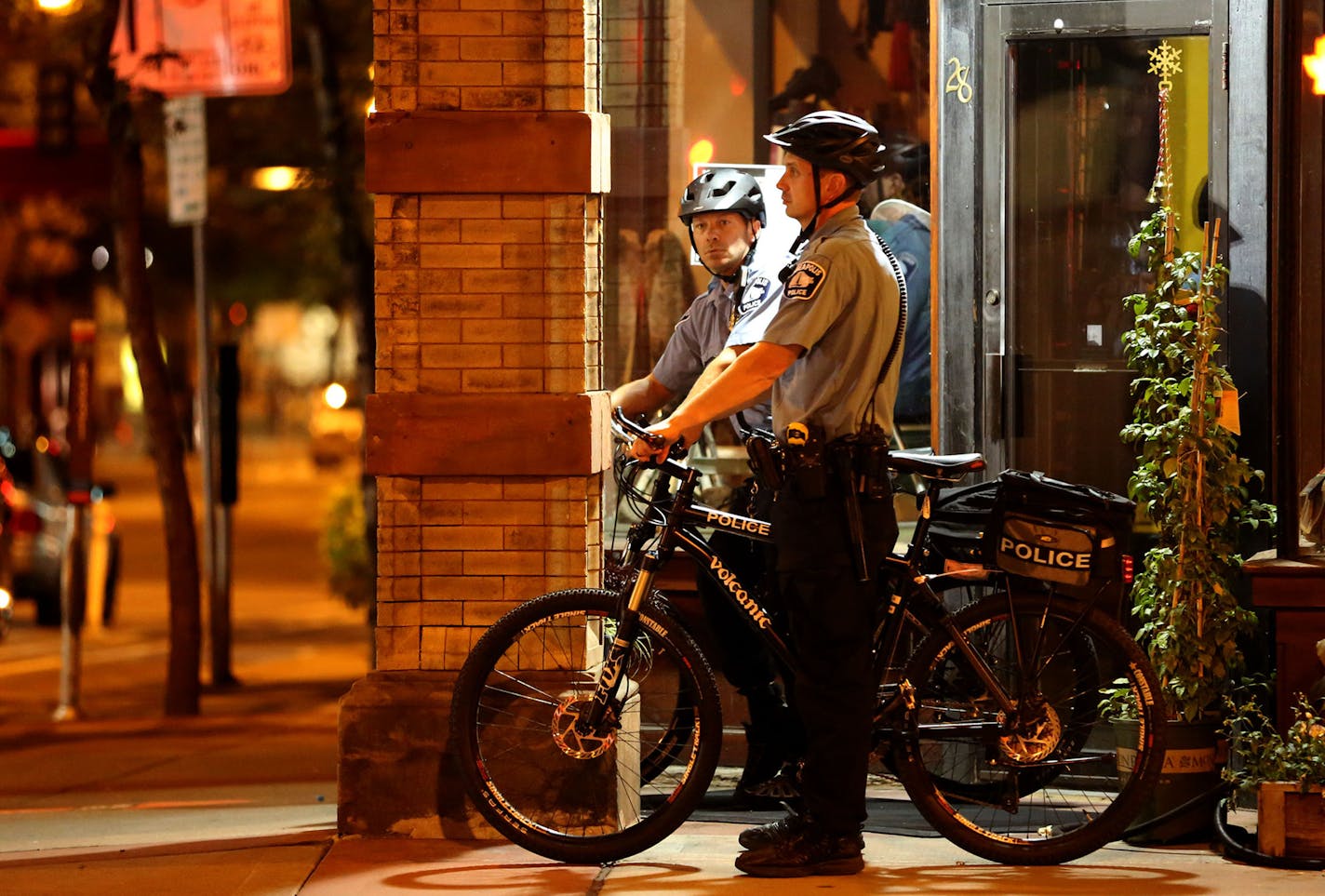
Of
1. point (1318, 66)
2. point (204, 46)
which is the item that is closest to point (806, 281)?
point (1318, 66)

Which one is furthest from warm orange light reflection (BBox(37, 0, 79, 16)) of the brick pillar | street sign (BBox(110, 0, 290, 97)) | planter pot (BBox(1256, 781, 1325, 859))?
planter pot (BBox(1256, 781, 1325, 859))

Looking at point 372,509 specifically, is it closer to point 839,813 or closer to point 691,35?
point 691,35

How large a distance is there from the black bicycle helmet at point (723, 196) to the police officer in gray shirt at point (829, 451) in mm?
882

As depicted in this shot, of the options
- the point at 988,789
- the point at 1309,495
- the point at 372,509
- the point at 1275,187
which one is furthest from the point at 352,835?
the point at 372,509

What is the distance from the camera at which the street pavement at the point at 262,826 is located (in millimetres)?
5434

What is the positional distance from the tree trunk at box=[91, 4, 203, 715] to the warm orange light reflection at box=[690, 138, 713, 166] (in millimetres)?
4567

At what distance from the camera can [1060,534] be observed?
5.53 m

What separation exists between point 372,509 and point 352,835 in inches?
256

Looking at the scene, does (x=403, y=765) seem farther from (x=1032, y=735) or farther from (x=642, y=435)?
(x=1032, y=735)

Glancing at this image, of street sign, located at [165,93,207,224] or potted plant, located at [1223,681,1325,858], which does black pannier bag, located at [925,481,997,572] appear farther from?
street sign, located at [165,93,207,224]

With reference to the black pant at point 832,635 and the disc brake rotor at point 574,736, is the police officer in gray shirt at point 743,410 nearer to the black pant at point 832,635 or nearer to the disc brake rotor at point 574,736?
the black pant at point 832,635

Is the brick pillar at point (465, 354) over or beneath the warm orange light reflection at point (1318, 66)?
beneath

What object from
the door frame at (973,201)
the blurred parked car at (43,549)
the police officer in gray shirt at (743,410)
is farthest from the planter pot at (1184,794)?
the blurred parked car at (43,549)

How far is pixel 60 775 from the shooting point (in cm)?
888
